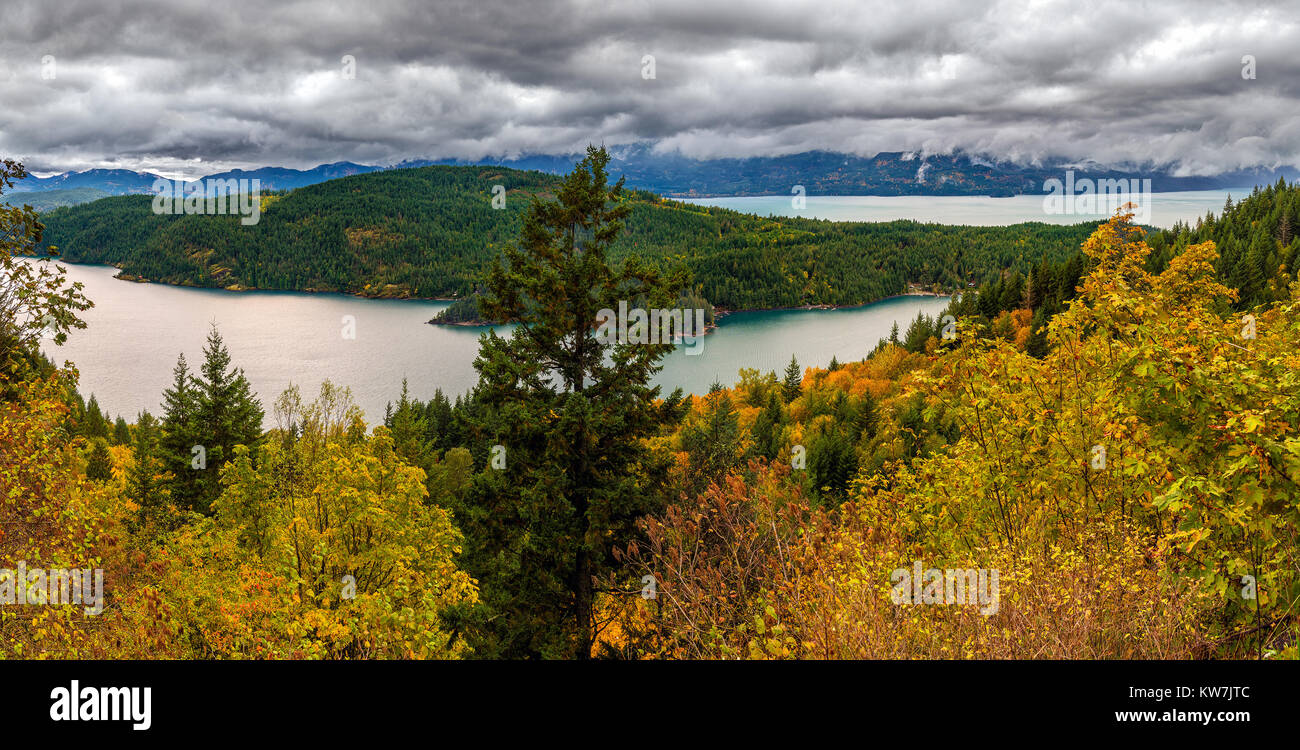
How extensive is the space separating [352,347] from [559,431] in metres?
123

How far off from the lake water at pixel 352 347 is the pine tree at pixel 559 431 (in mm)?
66257

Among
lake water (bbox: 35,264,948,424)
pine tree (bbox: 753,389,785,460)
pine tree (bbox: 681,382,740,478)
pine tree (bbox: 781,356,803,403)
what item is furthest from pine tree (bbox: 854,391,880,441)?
lake water (bbox: 35,264,948,424)

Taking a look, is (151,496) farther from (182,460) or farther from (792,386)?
(792,386)

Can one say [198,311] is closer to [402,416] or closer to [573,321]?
[402,416]

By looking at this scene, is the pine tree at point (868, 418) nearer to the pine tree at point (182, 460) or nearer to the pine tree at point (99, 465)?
the pine tree at point (182, 460)

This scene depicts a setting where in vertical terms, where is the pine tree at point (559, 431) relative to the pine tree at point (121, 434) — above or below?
above

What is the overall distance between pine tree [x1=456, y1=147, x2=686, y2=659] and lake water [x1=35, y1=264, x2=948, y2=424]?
66257 millimetres

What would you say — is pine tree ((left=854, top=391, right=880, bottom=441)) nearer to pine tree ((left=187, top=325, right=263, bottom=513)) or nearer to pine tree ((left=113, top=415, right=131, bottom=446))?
pine tree ((left=187, top=325, right=263, bottom=513))

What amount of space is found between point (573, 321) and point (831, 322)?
153 meters

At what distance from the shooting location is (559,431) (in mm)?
14820

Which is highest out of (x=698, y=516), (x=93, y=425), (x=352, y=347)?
(x=352, y=347)

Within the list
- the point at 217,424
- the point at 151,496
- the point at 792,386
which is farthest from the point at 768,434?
the point at 151,496

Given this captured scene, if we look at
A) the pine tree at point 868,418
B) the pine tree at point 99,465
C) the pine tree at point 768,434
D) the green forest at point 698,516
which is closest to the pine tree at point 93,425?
the pine tree at point 99,465

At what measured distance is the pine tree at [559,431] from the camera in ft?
49.3
